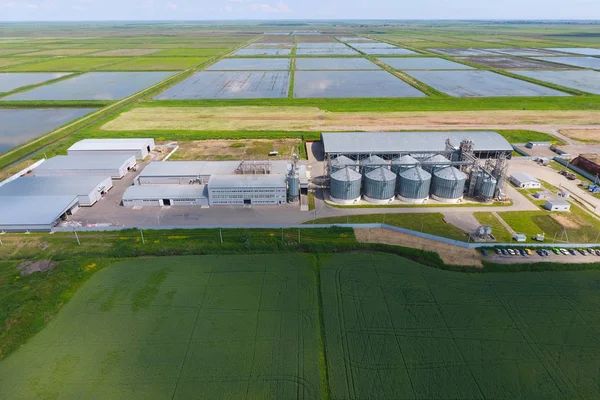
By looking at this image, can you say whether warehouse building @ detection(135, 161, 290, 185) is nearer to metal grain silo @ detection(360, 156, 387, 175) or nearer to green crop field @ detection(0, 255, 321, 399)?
metal grain silo @ detection(360, 156, 387, 175)

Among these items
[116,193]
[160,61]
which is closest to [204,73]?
[160,61]

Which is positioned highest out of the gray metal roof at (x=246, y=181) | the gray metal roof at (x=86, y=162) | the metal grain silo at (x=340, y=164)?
the metal grain silo at (x=340, y=164)

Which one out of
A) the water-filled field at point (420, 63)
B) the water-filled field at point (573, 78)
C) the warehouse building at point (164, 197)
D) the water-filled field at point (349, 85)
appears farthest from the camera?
the water-filled field at point (420, 63)

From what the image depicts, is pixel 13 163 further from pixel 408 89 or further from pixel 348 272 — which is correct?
pixel 408 89

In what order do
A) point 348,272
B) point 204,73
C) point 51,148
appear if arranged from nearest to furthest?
point 348,272 < point 51,148 < point 204,73

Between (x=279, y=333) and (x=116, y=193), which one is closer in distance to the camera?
(x=279, y=333)

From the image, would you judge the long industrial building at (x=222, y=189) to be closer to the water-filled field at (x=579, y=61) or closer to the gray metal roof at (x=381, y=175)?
the gray metal roof at (x=381, y=175)

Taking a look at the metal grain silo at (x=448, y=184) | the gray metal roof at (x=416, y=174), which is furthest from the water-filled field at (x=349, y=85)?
the gray metal roof at (x=416, y=174)
